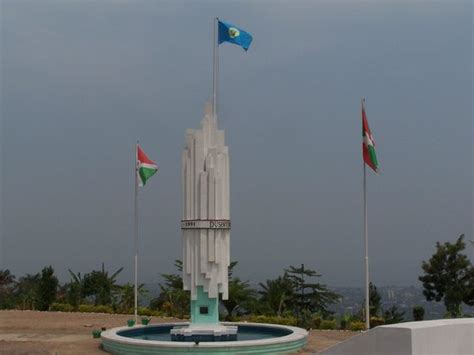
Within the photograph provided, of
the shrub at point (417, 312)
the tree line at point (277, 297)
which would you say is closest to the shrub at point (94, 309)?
the tree line at point (277, 297)

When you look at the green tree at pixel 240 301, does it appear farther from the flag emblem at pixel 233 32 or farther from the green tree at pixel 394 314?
the flag emblem at pixel 233 32

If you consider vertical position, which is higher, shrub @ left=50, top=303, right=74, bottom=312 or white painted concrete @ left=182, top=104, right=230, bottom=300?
white painted concrete @ left=182, top=104, right=230, bottom=300

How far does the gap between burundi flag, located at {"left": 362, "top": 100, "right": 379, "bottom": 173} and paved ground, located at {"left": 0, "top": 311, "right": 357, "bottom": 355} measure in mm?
6735

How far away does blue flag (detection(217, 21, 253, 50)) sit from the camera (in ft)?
82.6

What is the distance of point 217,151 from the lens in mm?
24188

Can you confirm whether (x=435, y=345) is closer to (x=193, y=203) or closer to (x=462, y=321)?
(x=462, y=321)

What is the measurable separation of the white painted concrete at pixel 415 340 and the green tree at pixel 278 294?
82.9 feet

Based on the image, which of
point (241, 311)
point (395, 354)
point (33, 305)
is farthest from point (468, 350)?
point (33, 305)

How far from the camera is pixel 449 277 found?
1516 inches

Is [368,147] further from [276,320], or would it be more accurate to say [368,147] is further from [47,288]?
[47,288]

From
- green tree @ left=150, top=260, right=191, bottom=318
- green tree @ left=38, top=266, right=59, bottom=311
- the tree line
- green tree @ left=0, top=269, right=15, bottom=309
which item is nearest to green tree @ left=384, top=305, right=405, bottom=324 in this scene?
the tree line

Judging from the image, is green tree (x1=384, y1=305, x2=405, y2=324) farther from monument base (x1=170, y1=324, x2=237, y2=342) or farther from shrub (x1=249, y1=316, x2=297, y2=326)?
monument base (x1=170, y1=324, x2=237, y2=342)

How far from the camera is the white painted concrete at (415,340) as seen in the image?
1105 cm

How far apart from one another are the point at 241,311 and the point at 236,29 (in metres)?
17.7
